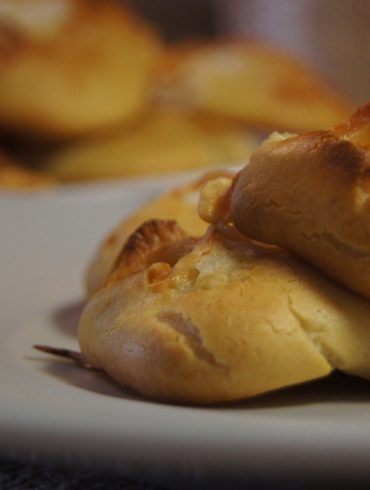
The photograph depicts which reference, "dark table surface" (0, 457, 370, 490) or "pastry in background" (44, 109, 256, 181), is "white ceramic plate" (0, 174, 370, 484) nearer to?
"dark table surface" (0, 457, 370, 490)

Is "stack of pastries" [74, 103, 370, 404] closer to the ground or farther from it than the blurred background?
closer to the ground

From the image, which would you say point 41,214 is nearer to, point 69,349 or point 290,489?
point 69,349

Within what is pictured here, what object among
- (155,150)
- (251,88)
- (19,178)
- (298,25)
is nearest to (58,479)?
(19,178)

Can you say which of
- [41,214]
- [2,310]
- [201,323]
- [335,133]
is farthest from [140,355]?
[41,214]

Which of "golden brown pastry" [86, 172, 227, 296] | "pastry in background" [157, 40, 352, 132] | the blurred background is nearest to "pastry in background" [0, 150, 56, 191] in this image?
"pastry in background" [157, 40, 352, 132]

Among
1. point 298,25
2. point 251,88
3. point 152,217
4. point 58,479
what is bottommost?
point 58,479

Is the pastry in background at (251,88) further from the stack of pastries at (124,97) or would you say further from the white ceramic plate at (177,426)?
the white ceramic plate at (177,426)

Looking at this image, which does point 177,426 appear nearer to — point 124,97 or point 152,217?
point 152,217
